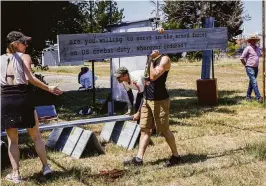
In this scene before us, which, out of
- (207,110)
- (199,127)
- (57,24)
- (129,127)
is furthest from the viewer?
(57,24)

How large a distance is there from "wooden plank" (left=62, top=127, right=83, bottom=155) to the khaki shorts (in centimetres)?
128

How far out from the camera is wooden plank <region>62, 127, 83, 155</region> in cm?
649

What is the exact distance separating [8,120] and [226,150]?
3.34 m

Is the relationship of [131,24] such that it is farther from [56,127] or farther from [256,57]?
[56,127]

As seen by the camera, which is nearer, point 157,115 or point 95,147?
point 157,115

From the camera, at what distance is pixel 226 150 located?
6520mm

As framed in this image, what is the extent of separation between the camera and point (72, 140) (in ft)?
21.6

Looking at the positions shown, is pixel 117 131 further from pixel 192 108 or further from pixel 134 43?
pixel 192 108

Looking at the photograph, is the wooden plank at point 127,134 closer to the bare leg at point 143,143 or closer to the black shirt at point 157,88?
the bare leg at point 143,143

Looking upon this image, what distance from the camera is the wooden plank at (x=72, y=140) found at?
6488 millimetres

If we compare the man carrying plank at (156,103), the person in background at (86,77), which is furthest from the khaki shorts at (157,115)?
the person in background at (86,77)

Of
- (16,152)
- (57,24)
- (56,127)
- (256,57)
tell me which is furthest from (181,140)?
(57,24)

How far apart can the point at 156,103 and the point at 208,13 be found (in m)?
A: 42.4

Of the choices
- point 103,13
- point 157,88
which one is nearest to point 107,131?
point 157,88
